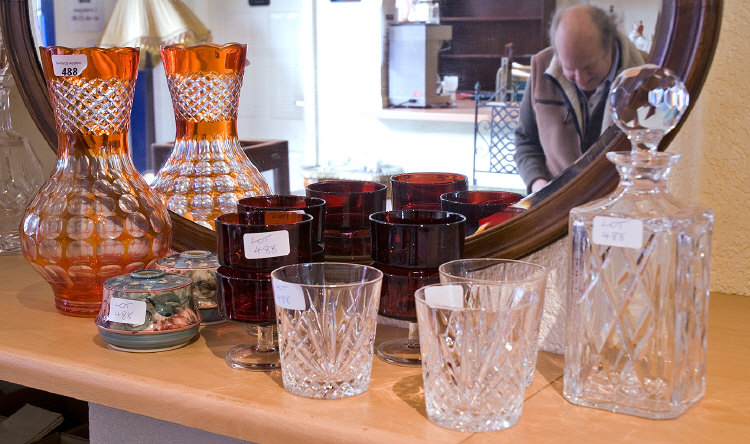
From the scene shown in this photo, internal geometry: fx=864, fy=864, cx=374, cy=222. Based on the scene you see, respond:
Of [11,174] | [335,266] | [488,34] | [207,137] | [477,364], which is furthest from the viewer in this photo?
[11,174]

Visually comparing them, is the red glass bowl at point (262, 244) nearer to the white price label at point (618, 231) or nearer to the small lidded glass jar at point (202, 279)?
the small lidded glass jar at point (202, 279)

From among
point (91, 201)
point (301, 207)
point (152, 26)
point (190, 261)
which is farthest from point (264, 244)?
point (152, 26)

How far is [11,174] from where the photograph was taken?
1.52m

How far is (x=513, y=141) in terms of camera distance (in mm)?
1025

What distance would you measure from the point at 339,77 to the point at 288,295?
41 cm

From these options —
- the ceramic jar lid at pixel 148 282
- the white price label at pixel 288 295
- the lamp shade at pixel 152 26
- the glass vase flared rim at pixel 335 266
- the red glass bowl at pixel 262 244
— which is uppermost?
the lamp shade at pixel 152 26

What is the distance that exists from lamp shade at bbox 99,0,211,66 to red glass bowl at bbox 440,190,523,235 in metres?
0.46

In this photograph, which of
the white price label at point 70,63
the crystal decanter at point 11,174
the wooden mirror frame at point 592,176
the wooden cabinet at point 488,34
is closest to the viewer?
the wooden mirror frame at point 592,176

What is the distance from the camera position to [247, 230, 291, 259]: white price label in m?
0.93

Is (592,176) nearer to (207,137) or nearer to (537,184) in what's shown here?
(537,184)

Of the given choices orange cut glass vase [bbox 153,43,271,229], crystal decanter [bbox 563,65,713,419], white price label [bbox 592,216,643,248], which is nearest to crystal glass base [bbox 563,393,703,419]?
crystal decanter [bbox 563,65,713,419]

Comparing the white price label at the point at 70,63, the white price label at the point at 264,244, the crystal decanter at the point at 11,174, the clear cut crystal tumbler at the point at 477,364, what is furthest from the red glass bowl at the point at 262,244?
the crystal decanter at the point at 11,174

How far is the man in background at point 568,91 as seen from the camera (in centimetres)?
95

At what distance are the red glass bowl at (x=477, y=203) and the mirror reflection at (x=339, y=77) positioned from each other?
0.05 feet
